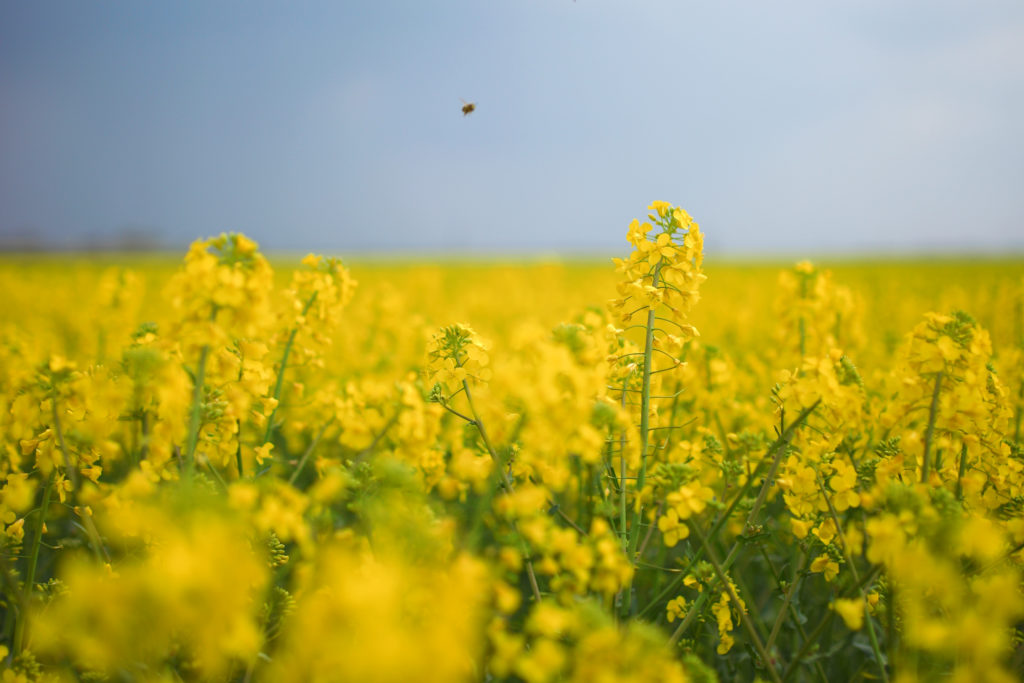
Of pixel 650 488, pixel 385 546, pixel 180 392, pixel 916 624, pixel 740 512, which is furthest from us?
pixel 740 512

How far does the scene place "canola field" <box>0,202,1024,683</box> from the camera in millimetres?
1069

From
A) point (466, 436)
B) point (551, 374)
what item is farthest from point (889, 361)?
point (551, 374)

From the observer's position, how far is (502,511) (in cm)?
149

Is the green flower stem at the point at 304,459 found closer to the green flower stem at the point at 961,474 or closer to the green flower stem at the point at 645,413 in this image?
the green flower stem at the point at 645,413

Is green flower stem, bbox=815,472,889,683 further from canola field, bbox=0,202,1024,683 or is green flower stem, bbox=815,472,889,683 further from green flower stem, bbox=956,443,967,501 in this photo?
green flower stem, bbox=956,443,967,501

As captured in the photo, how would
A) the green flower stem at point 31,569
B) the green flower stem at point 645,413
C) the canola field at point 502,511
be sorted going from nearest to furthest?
1. the canola field at point 502,511
2. the green flower stem at point 31,569
3. the green flower stem at point 645,413

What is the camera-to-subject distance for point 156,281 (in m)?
19.3

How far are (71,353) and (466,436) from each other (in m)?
7.14

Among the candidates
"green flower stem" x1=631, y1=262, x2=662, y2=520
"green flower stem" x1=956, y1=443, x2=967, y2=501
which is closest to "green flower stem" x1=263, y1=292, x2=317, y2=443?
"green flower stem" x1=631, y1=262, x2=662, y2=520

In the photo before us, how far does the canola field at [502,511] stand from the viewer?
1.07 meters

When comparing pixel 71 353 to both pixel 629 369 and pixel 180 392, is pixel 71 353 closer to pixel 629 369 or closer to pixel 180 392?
pixel 180 392

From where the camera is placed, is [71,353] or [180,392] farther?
[71,353]

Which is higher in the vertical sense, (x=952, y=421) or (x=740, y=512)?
(x=952, y=421)

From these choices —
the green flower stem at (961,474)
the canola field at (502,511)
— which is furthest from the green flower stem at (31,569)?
the green flower stem at (961,474)
